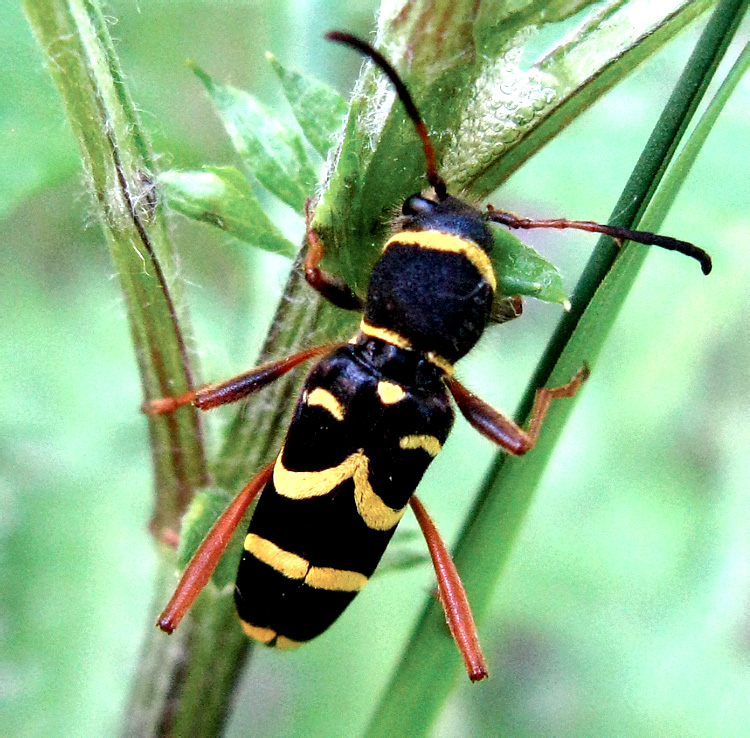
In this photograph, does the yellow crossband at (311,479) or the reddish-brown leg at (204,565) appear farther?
the yellow crossband at (311,479)

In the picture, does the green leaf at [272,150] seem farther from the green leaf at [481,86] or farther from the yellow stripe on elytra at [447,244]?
the yellow stripe on elytra at [447,244]

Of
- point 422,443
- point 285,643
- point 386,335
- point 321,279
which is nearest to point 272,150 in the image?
point 321,279

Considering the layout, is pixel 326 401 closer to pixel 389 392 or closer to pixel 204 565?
pixel 389 392

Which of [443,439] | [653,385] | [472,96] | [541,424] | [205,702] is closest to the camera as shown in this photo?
[472,96]

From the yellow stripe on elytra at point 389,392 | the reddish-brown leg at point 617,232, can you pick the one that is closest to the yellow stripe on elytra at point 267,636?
the yellow stripe on elytra at point 389,392

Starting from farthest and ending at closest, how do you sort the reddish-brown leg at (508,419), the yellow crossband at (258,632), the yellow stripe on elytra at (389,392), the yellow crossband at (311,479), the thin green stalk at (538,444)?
the yellow stripe on elytra at (389,392) → the yellow crossband at (311,479) → the yellow crossband at (258,632) → the reddish-brown leg at (508,419) → the thin green stalk at (538,444)

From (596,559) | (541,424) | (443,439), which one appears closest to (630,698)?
(596,559)

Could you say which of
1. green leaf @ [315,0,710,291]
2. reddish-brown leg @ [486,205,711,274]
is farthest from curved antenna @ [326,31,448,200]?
reddish-brown leg @ [486,205,711,274]

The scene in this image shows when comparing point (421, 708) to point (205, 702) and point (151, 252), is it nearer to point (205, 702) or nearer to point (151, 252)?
point (205, 702)
